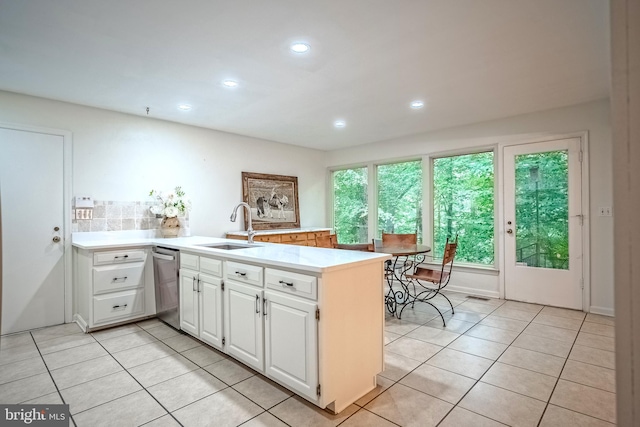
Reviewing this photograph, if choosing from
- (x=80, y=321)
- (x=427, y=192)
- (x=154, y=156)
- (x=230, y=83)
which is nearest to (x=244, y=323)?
(x=230, y=83)

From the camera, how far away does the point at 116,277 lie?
3.40 metres

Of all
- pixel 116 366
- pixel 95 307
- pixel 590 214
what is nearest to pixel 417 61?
pixel 590 214

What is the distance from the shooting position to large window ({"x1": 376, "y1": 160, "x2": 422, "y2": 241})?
17.3 feet

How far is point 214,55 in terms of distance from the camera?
2.54m

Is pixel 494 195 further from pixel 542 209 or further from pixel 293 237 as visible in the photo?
pixel 293 237

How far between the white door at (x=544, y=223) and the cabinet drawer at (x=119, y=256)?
4.43m

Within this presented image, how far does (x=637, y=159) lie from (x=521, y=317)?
11.5 feet

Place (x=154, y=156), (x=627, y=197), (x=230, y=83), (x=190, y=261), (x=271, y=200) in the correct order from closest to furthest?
(x=627, y=197), (x=190, y=261), (x=230, y=83), (x=154, y=156), (x=271, y=200)

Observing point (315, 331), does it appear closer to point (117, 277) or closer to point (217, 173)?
point (117, 277)

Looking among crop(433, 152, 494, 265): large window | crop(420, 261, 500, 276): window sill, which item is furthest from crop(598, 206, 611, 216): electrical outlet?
crop(420, 261, 500, 276): window sill

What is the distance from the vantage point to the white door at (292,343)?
6.26 ft

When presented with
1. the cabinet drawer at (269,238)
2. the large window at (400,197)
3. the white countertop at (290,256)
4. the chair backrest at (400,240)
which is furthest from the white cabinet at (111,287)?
the large window at (400,197)

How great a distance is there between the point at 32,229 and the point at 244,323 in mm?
2681

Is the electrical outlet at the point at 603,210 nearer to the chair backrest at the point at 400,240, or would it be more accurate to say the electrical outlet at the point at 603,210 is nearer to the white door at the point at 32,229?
the chair backrest at the point at 400,240
